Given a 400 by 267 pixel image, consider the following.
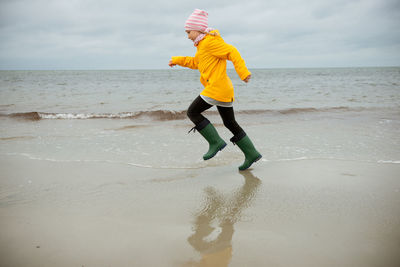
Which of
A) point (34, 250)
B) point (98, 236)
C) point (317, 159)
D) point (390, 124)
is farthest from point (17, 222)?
point (390, 124)

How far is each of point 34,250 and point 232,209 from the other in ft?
4.69

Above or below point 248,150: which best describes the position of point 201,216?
below

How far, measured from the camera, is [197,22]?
323 cm

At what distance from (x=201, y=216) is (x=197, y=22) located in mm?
2077

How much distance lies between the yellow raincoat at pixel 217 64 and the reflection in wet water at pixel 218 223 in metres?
1.03

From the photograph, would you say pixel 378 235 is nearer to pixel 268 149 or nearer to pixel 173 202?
pixel 173 202

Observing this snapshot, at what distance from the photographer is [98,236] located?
1972mm

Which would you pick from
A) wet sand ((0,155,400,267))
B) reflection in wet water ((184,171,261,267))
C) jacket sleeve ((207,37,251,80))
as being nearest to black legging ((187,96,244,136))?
jacket sleeve ((207,37,251,80))

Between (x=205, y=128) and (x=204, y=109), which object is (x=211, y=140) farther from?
(x=204, y=109)

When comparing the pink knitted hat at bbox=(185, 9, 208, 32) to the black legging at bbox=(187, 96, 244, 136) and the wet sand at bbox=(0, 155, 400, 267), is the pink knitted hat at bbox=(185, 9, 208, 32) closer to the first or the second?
the black legging at bbox=(187, 96, 244, 136)

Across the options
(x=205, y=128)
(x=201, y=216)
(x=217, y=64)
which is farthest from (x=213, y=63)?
(x=201, y=216)

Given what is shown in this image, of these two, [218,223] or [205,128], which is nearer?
[218,223]

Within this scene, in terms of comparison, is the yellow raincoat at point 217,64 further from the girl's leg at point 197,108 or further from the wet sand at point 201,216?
the wet sand at point 201,216

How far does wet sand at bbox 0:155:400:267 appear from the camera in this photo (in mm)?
1749
